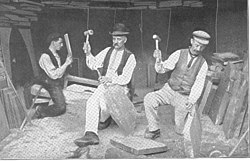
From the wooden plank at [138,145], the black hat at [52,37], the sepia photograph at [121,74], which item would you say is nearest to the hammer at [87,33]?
the sepia photograph at [121,74]

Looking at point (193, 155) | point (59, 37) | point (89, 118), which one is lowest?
point (193, 155)

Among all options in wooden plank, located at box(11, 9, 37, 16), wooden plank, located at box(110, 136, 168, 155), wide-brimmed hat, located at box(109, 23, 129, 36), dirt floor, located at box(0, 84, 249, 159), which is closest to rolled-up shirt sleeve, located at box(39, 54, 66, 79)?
dirt floor, located at box(0, 84, 249, 159)

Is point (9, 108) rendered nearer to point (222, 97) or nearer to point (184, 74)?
point (184, 74)

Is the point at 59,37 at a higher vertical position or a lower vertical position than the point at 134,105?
higher

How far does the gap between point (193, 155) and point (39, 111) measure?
187 centimetres

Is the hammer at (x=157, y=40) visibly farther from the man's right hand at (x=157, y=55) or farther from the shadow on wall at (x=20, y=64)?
the shadow on wall at (x=20, y=64)

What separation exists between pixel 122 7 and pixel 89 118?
1.36 metres

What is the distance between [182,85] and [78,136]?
4.41 ft

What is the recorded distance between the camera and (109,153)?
16.7 ft

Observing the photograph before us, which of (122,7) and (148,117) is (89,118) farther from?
(122,7)

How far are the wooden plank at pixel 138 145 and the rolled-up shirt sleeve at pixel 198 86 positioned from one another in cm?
65

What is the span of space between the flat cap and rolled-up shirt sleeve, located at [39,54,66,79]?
5.23 feet

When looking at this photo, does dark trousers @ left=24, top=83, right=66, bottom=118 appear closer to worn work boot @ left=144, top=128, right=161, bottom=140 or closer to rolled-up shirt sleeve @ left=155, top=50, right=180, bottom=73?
worn work boot @ left=144, top=128, right=161, bottom=140

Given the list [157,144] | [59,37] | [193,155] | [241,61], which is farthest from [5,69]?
[241,61]
